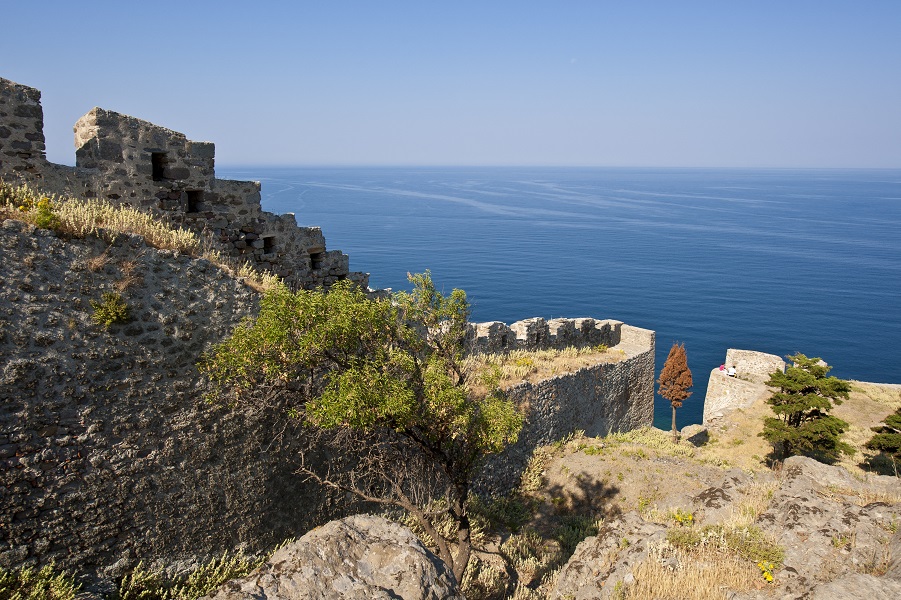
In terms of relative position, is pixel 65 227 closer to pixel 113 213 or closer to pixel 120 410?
pixel 113 213

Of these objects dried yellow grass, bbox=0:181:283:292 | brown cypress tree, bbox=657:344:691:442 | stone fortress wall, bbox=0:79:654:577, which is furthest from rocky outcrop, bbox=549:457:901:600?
brown cypress tree, bbox=657:344:691:442

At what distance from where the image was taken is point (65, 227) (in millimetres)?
8531

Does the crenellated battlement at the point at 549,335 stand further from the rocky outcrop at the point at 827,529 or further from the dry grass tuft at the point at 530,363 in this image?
the rocky outcrop at the point at 827,529

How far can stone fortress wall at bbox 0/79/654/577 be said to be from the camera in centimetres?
777

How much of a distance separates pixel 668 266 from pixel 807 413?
213 feet

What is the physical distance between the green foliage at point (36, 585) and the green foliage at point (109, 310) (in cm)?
337

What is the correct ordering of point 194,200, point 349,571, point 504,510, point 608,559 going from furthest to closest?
point 504,510 → point 194,200 → point 608,559 → point 349,571

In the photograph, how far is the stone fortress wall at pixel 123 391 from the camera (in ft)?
25.5

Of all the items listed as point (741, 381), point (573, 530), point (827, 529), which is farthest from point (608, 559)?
point (741, 381)

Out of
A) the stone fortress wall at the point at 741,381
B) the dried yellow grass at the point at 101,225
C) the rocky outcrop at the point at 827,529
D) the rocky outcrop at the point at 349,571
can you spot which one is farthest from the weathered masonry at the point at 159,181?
the stone fortress wall at the point at 741,381

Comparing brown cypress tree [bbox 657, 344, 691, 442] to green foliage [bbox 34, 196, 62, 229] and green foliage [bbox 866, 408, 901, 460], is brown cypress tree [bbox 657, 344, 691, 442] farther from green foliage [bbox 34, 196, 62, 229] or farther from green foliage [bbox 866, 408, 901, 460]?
green foliage [bbox 34, 196, 62, 229]

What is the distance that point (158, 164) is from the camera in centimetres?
1233

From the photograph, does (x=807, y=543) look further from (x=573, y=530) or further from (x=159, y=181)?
(x=159, y=181)

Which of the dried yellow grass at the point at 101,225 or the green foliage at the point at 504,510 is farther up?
the dried yellow grass at the point at 101,225
